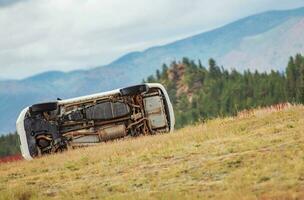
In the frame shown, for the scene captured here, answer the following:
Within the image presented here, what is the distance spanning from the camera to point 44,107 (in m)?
27.0

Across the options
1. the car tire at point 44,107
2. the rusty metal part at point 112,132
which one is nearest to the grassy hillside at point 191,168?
the car tire at point 44,107

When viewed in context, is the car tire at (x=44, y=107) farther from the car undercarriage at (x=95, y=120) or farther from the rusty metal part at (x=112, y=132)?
the rusty metal part at (x=112, y=132)

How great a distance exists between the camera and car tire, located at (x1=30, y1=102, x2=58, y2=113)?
2683 centimetres

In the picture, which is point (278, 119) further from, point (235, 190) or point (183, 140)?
point (235, 190)

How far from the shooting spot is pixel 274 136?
52.1 feet

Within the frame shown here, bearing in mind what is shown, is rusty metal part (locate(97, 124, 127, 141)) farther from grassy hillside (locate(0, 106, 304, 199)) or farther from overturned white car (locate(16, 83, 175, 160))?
grassy hillside (locate(0, 106, 304, 199))

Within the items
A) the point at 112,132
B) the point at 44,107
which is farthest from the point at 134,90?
the point at 44,107

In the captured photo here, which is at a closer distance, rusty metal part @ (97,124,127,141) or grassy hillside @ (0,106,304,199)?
grassy hillside @ (0,106,304,199)

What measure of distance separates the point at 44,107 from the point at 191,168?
46.3 feet

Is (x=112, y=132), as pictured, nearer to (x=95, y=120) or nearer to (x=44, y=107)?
(x=95, y=120)

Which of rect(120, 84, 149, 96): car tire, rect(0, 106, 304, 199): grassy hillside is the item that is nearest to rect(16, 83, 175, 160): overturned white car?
rect(120, 84, 149, 96): car tire

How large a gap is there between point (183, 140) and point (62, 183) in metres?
4.68

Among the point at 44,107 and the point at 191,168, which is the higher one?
the point at 44,107

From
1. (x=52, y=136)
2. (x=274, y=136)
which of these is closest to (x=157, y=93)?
(x=52, y=136)
